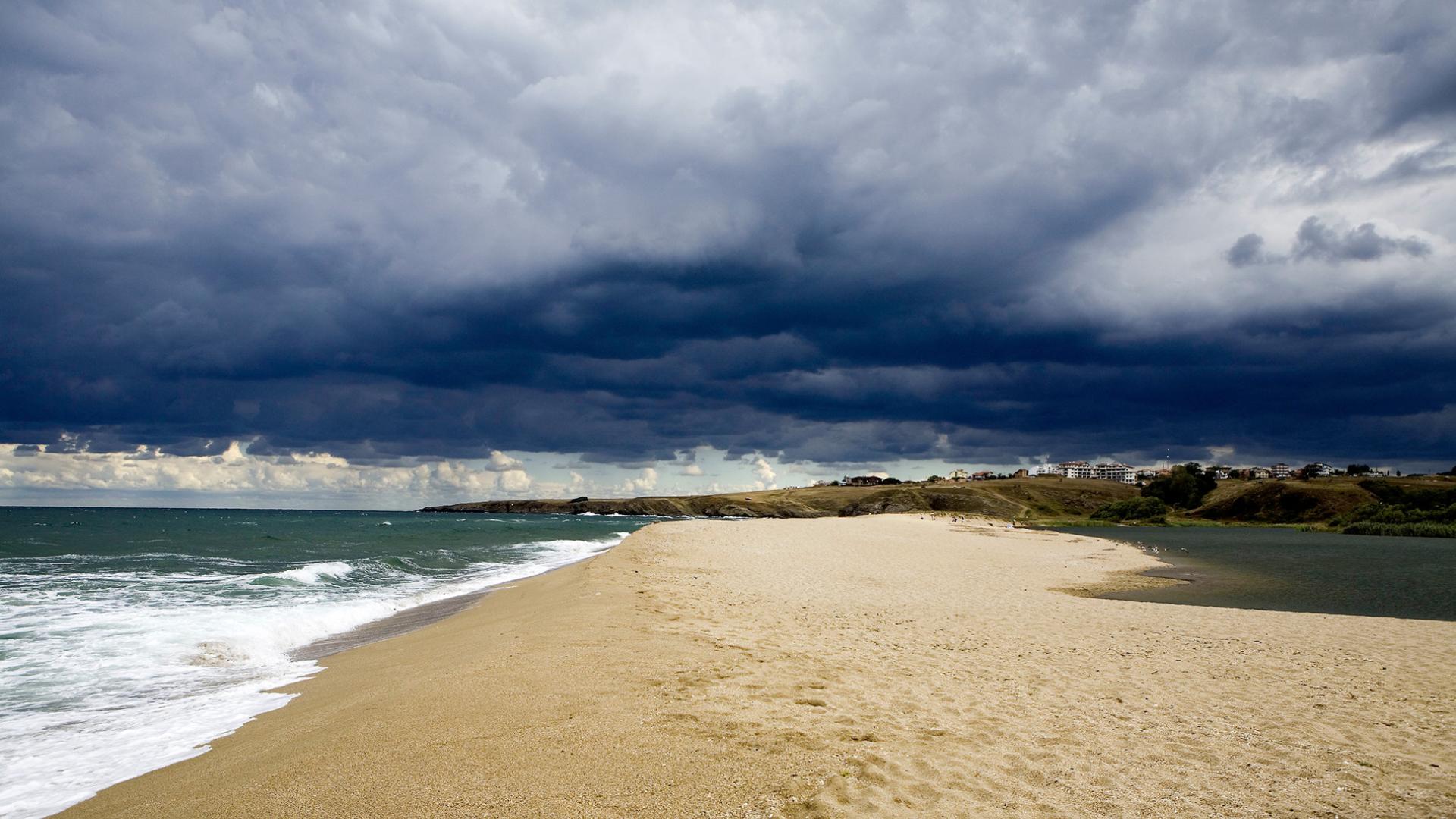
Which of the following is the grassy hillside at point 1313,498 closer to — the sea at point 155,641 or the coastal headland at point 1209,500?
the coastal headland at point 1209,500

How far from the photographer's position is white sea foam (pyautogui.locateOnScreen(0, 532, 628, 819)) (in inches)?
320

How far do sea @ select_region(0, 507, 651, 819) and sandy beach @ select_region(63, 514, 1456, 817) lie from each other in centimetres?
102

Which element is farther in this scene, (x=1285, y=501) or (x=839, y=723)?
(x=1285, y=501)

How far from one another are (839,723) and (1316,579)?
30870 mm

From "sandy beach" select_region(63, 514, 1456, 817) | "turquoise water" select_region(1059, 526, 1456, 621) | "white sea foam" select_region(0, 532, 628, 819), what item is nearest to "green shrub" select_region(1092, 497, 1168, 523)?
"turquoise water" select_region(1059, 526, 1456, 621)

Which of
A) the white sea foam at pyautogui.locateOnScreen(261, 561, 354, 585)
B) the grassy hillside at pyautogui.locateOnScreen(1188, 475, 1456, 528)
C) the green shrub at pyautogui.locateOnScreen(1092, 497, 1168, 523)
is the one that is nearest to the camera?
the white sea foam at pyautogui.locateOnScreen(261, 561, 354, 585)

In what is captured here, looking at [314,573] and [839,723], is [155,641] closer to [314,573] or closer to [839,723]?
[314,573]

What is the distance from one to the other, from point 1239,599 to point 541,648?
22.3 metres

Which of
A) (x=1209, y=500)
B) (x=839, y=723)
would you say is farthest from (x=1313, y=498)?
(x=839, y=723)

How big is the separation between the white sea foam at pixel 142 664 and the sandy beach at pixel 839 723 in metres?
0.89

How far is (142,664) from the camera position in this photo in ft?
43.3

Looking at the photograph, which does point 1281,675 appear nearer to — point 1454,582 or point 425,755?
point 425,755

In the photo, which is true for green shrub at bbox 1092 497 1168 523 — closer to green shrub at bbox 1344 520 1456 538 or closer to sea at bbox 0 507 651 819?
green shrub at bbox 1344 520 1456 538

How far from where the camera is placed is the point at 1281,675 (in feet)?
35.2
